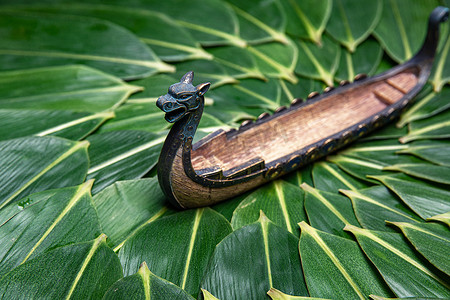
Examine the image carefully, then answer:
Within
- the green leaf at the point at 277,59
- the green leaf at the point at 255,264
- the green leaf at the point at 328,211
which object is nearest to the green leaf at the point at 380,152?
the green leaf at the point at 328,211

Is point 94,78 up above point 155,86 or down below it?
above

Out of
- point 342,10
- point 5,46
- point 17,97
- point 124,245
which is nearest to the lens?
point 124,245

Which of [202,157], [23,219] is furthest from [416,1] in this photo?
[23,219]

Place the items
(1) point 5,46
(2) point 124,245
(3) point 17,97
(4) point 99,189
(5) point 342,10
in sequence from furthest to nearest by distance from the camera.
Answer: (5) point 342,10, (1) point 5,46, (3) point 17,97, (4) point 99,189, (2) point 124,245

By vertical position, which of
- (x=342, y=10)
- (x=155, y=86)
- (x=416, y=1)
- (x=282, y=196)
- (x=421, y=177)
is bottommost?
(x=421, y=177)

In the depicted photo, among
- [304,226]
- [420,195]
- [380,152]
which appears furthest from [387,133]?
[304,226]

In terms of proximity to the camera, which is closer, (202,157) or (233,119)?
(202,157)

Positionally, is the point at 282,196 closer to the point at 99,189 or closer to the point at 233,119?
the point at 233,119

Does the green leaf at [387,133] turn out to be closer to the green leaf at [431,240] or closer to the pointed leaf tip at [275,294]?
the green leaf at [431,240]
